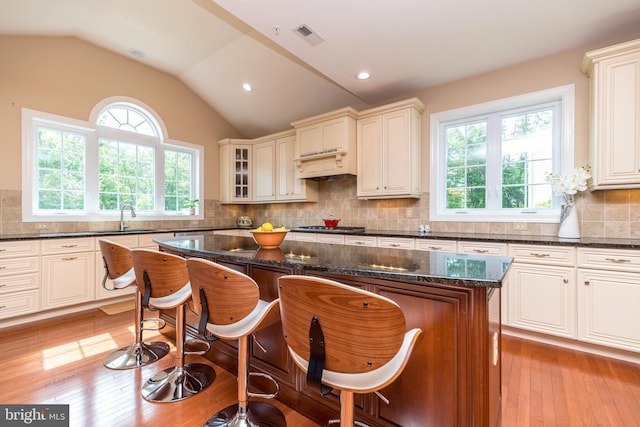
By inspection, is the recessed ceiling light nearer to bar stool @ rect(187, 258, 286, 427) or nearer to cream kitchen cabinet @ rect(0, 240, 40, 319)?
cream kitchen cabinet @ rect(0, 240, 40, 319)

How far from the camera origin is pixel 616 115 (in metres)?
2.36

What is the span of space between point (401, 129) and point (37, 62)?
4.30 metres

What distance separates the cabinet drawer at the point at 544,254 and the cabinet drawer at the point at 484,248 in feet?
0.22

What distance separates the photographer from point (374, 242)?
3.35m

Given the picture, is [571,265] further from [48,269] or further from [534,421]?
Answer: [48,269]

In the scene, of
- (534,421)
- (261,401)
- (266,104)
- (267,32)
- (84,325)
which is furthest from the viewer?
(266,104)

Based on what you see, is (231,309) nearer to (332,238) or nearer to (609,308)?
(332,238)

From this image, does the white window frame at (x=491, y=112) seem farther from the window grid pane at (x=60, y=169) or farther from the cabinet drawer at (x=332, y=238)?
the window grid pane at (x=60, y=169)

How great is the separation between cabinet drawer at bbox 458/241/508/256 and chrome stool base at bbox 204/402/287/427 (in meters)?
2.17

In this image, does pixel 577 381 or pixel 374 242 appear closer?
pixel 577 381

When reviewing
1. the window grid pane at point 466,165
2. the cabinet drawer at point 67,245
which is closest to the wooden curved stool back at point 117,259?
the cabinet drawer at point 67,245

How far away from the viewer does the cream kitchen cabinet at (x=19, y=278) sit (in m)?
2.74

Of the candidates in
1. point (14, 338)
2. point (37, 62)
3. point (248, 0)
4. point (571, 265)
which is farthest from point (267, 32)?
point (14, 338)

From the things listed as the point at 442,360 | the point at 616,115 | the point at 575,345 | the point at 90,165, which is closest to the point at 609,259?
the point at 575,345
